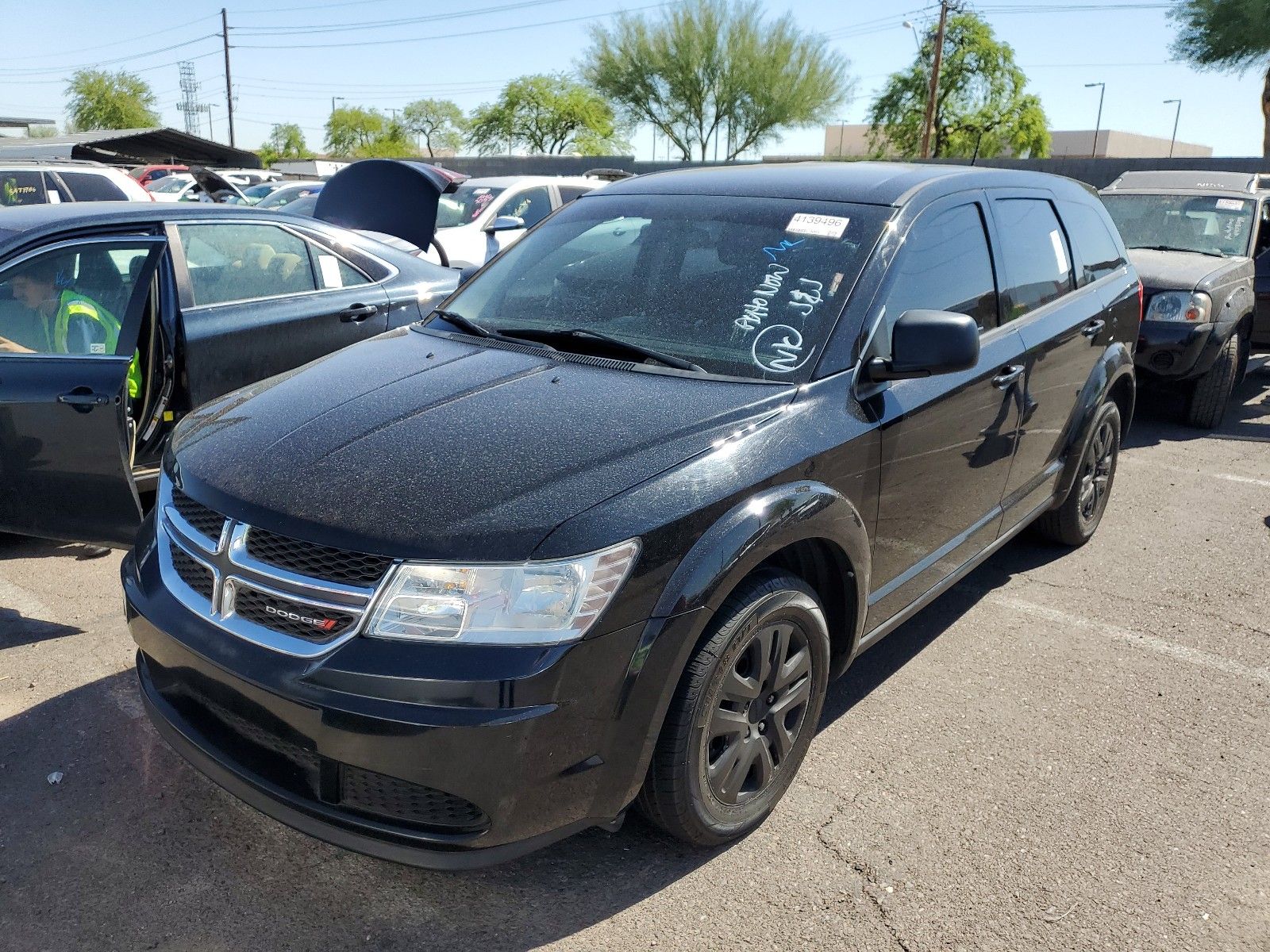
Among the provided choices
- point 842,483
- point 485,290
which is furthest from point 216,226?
point 842,483

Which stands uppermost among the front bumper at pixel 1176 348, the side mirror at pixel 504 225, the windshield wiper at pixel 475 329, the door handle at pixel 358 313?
the side mirror at pixel 504 225

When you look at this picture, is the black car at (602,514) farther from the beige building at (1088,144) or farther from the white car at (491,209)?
the beige building at (1088,144)

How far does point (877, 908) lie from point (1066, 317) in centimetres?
274

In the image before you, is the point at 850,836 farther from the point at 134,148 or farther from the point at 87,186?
the point at 134,148

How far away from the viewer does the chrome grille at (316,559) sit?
222 centimetres

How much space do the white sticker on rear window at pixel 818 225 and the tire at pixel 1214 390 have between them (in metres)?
5.54

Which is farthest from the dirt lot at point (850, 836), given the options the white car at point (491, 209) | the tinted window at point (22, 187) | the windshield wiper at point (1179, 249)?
the tinted window at point (22, 187)

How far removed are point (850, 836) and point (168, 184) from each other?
21.6 metres

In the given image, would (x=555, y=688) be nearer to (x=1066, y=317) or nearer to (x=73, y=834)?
(x=73, y=834)

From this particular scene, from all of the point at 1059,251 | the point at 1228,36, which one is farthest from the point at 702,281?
the point at 1228,36

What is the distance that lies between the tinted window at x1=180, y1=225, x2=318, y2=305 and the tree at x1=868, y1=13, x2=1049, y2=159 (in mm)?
49519

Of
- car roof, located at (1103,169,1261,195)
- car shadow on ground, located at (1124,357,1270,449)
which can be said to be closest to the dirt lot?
car shadow on ground, located at (1124,357,1270,449)

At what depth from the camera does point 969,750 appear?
10.9 ft

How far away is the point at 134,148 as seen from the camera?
2578 cm
